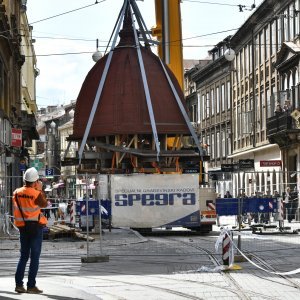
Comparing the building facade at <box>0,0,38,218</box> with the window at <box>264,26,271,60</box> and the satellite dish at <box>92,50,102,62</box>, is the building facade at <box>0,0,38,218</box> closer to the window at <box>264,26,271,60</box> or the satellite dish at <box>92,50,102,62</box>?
the satellite dish at <box>92,50,102,62</box>

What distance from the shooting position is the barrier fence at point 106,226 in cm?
2470

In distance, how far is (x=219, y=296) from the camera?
43.3 ft

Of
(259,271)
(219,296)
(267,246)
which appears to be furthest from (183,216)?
(219,296)

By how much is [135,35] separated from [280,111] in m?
16.7

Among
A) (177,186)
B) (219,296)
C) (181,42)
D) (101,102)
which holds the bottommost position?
(219,296)

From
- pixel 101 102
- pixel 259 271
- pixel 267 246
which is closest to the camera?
pixel 259 271

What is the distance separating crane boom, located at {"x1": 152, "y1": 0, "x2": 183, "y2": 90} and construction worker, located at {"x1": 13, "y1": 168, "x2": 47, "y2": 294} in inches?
944

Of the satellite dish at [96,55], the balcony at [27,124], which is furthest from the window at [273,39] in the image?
the satellite dish at [96,55]

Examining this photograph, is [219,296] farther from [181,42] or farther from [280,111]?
[280,111]

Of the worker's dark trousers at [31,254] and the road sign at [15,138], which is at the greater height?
the road sign at [15,138]

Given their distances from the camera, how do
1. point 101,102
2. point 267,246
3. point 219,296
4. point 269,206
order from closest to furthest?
1. point 219,296
2. point 267,246
3. point 269,206
4. point 101,102

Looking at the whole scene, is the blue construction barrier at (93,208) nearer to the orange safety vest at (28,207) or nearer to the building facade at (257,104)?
the building facade at (257,104)

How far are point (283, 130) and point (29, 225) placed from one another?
38.4 m

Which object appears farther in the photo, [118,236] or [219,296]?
[118,236]
